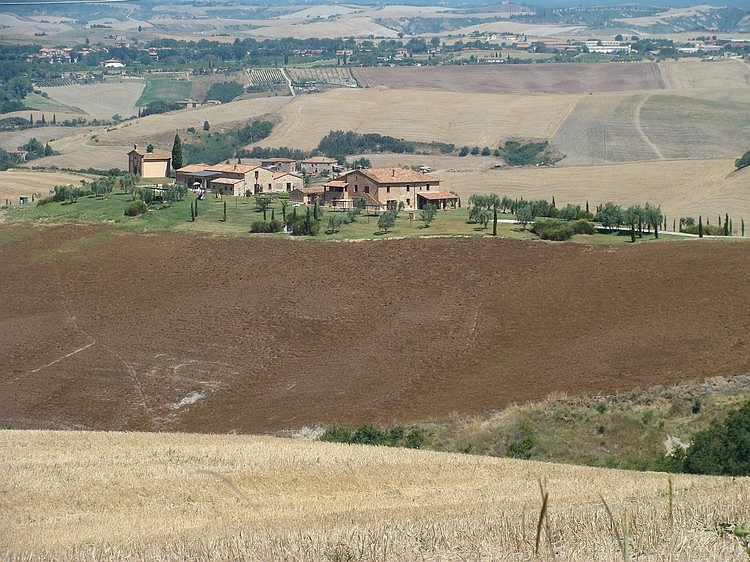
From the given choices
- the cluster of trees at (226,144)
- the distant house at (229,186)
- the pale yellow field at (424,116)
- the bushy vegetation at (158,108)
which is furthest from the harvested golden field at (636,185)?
the bushy vegetation at (158,108)

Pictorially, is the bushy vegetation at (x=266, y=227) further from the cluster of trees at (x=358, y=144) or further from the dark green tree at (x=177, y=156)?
the cluster of trees at (x=358, y=144)

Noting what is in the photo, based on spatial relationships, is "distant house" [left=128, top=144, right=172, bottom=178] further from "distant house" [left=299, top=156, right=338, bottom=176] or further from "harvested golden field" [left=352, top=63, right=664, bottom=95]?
"harvested golden field" [left=352, top=63, right=664, bottom=95]

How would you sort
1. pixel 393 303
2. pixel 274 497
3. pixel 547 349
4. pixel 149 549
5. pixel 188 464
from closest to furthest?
pixel 149 549 < pixel 274 497 < pixel 188 464 < pixel 547 349 < pixel 393 303

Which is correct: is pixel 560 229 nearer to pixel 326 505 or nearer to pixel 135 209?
pixel 135 209

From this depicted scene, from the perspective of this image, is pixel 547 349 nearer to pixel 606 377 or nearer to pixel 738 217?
pixel 606 377

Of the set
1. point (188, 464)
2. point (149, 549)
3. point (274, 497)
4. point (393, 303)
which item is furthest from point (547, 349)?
point (149, 549)

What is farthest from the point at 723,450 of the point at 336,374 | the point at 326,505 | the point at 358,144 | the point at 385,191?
the point at 358,144
